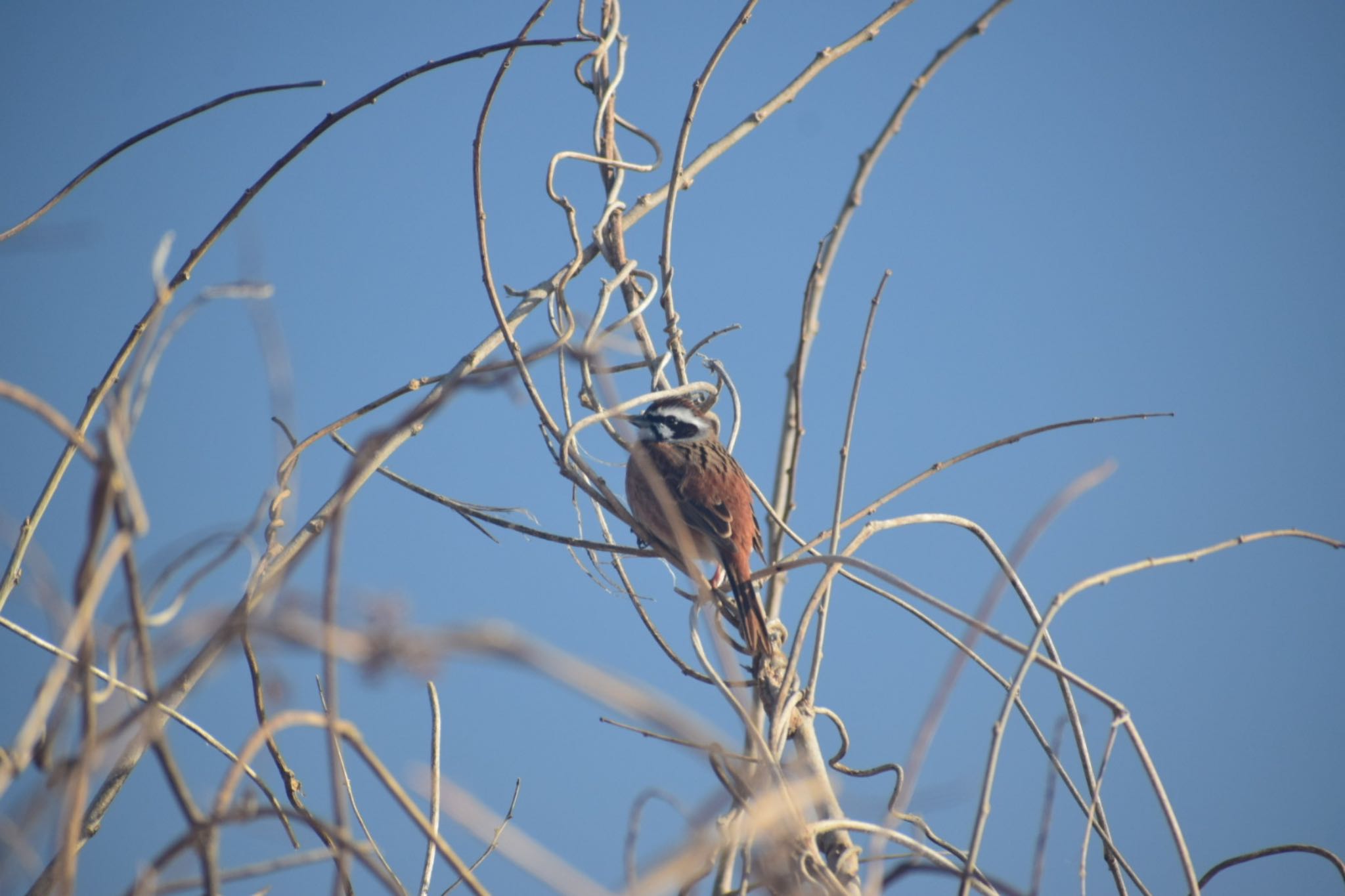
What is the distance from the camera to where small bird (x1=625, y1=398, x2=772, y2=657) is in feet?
13.7

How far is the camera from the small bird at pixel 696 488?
418 centimetres

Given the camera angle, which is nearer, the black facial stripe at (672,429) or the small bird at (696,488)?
the small bird at (696,488)

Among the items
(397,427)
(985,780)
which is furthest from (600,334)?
(397,427)

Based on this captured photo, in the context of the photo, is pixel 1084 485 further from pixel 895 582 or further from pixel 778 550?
pixel 778 550

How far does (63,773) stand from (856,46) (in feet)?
7.01

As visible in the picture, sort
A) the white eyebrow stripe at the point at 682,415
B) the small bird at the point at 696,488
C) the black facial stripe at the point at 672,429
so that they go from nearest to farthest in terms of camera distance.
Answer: the small bird at the point at 696,488 < the white eyebrow stripe at the point at 682,415 < the black facial stripe at the point at 672,429

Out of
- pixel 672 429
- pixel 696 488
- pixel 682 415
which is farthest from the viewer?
pixel 672 429

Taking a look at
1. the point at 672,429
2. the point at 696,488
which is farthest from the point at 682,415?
the point at 696,488

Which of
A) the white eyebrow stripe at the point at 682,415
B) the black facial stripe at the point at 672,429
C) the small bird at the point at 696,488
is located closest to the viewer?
the small bird at the point at 696,488

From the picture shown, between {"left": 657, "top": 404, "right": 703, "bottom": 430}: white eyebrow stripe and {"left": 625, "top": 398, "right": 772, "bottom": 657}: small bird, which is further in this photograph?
{"left": 657, "top": 404, "right": 703, "bottom": 430}: white eyebrow stripe

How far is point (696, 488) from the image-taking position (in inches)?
174

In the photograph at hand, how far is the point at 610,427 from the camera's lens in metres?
2.32

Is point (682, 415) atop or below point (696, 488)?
Result: atop

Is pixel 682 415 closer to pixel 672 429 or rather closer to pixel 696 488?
pixel 672 429
